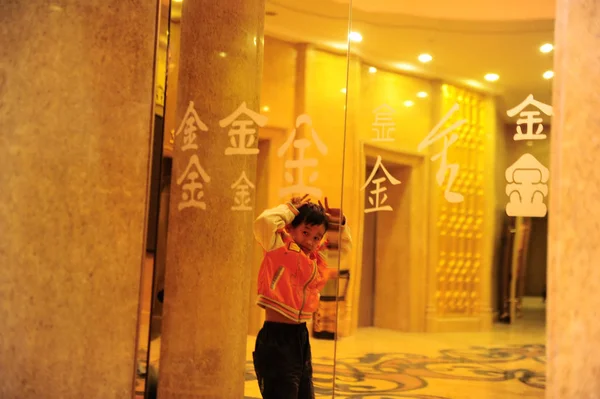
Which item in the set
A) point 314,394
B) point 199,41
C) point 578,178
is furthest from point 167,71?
point 578,178

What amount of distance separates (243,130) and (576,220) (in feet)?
4.84

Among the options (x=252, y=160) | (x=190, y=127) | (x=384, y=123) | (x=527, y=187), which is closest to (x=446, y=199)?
(x=527, y=187)

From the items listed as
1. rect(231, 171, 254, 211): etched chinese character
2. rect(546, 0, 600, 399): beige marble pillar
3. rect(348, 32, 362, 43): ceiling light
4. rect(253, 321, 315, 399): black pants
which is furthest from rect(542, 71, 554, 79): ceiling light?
rect(253, 321, 315, 399): black pants

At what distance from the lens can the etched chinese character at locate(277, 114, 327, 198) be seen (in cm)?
298

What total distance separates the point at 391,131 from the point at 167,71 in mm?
1141

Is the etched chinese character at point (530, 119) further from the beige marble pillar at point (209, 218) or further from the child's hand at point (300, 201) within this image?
the beige marble pillar at point (209, 218)

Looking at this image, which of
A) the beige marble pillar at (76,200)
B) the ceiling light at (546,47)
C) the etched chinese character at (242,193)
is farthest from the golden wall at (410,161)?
the beige marble pillar at (76,200)

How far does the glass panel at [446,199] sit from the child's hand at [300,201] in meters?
0.19

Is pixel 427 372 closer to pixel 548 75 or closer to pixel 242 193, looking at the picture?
pixel 242 193

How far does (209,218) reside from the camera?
10.4 feet

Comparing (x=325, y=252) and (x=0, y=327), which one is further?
(x=0, y=327)

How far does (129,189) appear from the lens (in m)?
3.14

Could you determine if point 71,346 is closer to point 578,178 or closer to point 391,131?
point 391,131

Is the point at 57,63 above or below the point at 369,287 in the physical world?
above
